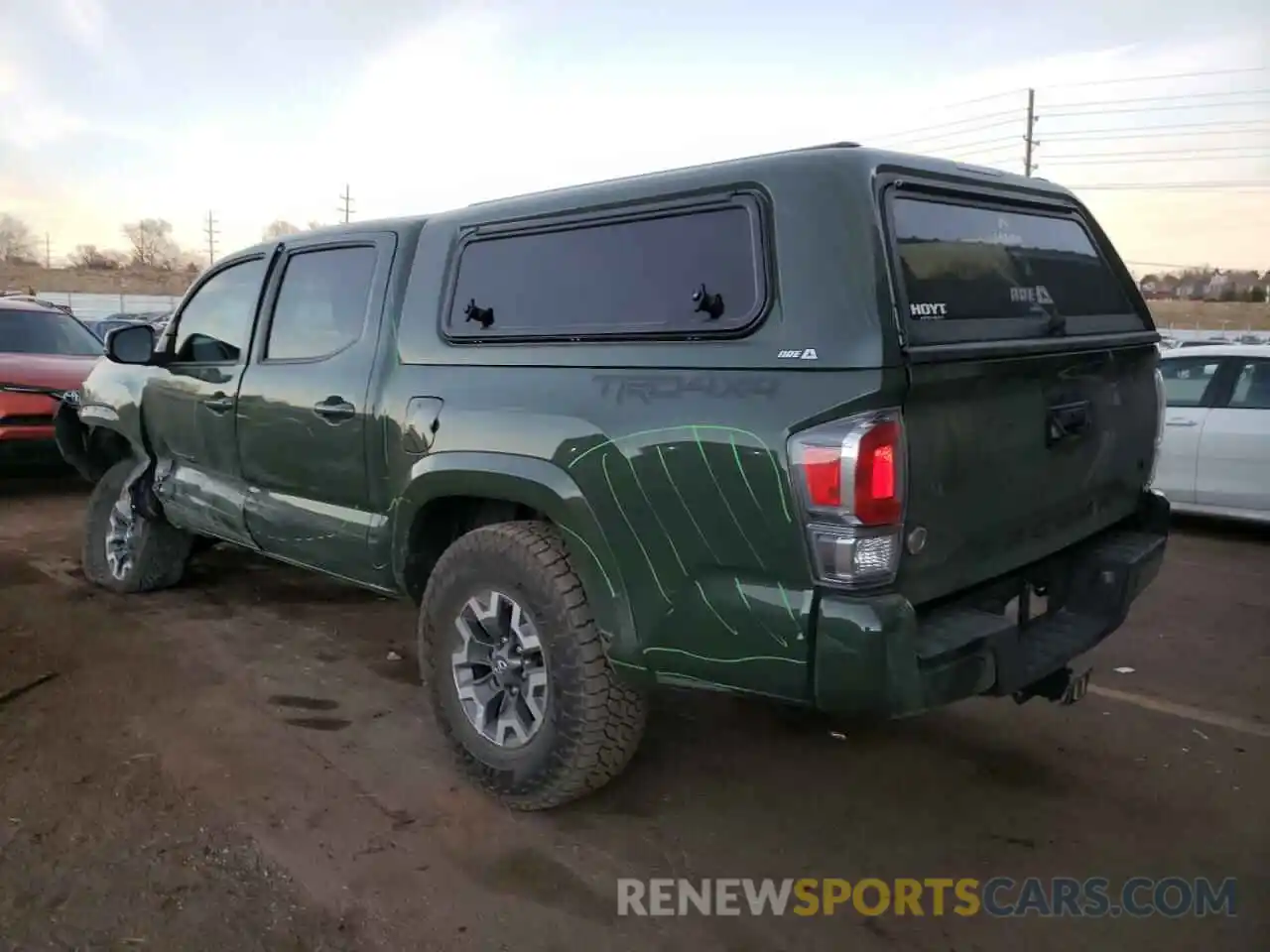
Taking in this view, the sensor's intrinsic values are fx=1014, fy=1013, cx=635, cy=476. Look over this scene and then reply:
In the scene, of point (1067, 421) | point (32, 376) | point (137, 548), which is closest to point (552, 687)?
point (1067, 421)

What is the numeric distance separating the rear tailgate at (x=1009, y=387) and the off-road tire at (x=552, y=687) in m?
1.05

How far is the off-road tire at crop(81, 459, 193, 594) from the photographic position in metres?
5.78

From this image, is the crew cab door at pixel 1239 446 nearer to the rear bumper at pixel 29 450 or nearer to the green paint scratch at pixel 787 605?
the green paint scratch at pixel 787 605

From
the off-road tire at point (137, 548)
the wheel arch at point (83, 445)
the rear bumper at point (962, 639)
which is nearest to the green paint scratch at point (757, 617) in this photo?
the rear bumper at point (962, 639)

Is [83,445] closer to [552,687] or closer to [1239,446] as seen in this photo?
[552,687]

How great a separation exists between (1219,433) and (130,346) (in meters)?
7.48

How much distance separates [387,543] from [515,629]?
826 millimetres

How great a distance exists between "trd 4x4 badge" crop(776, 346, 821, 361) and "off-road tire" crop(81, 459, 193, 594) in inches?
175

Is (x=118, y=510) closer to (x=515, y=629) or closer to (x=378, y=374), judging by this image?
(x=378, y=374)

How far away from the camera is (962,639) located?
109 inches

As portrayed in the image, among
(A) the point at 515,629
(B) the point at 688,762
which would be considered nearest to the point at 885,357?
(A) the point at 515,629

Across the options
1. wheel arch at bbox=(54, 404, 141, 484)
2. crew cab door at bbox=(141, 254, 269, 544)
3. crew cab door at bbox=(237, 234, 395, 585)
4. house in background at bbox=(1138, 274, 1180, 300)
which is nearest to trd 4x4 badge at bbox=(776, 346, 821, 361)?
crew cab door at bbox=(237, 234, 395, 585)

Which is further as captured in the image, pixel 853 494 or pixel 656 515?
pixel 656 515

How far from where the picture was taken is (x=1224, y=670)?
→ 482 cm
